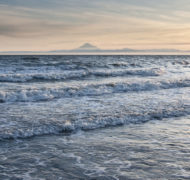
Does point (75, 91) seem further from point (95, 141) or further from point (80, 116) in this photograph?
point (95, 141)

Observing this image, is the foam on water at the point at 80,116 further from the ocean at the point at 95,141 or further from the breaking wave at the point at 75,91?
the breaking wave at the point at 75,91

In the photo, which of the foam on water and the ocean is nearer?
the ocean

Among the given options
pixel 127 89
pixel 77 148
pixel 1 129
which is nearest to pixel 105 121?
pixel 77 148

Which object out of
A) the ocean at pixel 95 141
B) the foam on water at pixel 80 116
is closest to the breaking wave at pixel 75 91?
the ocean at pixel 95 141

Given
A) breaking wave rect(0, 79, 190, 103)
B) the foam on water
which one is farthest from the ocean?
breaking wave rect(0, 79, 190, 103)

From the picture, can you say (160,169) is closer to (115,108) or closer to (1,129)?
(1,129)

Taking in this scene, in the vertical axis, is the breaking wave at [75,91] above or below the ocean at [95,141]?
above

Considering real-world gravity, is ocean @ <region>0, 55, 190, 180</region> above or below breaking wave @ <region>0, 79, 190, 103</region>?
below

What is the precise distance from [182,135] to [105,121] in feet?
Result: 8.20

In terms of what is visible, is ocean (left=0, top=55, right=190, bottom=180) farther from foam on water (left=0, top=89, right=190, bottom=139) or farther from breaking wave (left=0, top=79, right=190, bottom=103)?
breaking wave (left=0, top=79, right=190, bottom=103)

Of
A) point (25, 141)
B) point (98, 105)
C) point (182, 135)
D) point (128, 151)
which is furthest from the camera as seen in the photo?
point (98, 105)

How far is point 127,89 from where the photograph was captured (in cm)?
1650

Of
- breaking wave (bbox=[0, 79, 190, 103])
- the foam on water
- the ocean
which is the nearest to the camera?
the ocean

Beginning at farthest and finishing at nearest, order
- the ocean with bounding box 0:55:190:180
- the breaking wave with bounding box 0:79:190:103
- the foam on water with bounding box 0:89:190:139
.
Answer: the breaking wave with bounding box 0:79:190:103 < the foam on water with bounding box 0:89:190:139 < the ocean with bounding box 0:55:190:180
